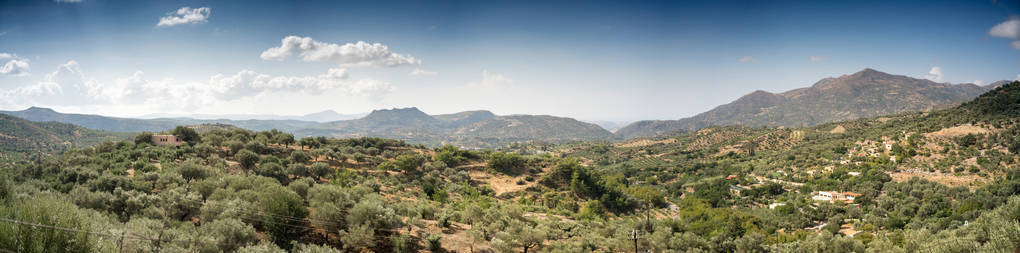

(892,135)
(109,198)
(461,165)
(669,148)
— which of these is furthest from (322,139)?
(669,148)

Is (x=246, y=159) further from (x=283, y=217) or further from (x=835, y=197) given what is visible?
(x=835, y=197)

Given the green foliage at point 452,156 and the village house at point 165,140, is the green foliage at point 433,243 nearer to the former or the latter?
the green foliage at point 452,156

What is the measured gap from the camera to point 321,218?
18.3 m

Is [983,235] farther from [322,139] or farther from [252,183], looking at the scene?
[322,139]

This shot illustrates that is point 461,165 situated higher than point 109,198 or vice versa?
point 109,198

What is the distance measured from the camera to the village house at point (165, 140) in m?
41.8

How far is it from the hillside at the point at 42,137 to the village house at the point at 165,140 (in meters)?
91.0

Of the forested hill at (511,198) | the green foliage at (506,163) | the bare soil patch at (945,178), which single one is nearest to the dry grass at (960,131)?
the forested hill at (511,198)

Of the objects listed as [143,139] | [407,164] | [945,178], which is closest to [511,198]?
[407,164]

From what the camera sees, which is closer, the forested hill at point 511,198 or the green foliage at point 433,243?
the forested hill at point 511,198

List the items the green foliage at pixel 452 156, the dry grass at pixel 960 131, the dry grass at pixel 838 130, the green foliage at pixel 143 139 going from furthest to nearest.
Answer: the dry grass at pixel 838 130
the green foliage at pixel 452 156
the dry grass at pixel 960 131
the green foliage at pixel 143 139

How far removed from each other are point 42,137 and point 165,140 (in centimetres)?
13207

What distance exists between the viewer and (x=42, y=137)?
113375mm

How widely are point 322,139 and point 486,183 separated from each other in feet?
96.5
